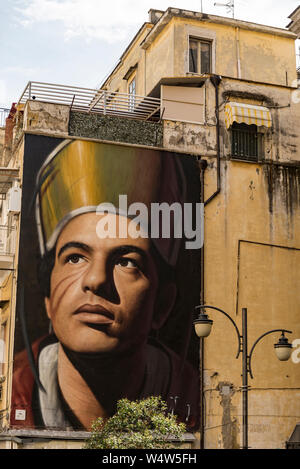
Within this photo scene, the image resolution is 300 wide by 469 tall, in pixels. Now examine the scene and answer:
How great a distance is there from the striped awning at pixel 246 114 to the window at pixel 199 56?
11.8 feet

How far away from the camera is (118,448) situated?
19031 mm

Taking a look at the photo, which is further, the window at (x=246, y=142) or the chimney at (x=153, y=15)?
A: the chimney at (x=153, y=15)

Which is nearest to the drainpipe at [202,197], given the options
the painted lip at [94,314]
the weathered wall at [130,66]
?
the painted lip at [94,314]

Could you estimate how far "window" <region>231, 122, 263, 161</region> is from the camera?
2788 centimetres

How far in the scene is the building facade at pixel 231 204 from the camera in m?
25.7

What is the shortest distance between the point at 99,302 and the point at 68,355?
180cm

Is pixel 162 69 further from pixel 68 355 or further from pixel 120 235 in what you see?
pixel 68 355

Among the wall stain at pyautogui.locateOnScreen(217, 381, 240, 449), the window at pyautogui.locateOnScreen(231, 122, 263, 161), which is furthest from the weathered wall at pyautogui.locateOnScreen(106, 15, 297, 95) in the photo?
the wall stain at pyautogui.locateOnScreen(217, 381, 240, 449)

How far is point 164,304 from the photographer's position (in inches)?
1008

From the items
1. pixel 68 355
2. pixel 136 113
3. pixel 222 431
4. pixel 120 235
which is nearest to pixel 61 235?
pixel 120 235

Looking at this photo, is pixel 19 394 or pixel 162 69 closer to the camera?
pixel 19 394

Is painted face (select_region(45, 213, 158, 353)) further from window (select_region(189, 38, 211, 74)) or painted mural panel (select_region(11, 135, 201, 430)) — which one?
window (select_region(189, 38, 211, 74))

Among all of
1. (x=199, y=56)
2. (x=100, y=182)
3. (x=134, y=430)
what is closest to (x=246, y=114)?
(x=199, y=56)

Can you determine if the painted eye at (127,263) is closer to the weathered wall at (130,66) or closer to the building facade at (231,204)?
the building facade at (231,204)
